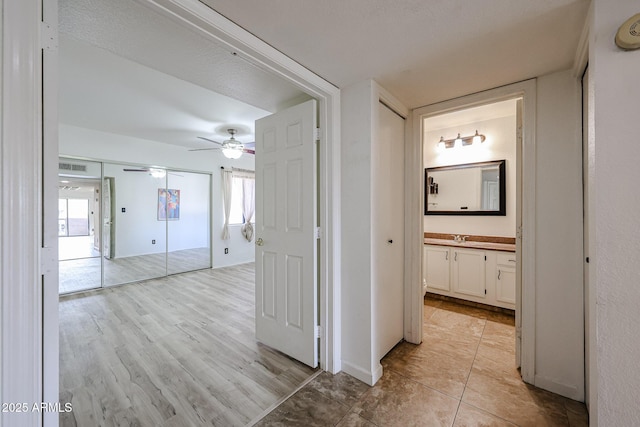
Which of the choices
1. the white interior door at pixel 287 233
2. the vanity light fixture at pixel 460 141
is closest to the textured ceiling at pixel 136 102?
the white interior door at pixel 287 233

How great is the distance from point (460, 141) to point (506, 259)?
1.68 meters

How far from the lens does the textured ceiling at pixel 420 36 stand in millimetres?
1119

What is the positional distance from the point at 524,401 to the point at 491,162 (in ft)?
8.90

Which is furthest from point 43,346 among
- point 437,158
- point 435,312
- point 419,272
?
point 437,158

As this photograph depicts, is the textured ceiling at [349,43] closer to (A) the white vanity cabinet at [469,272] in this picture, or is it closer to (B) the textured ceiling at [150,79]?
(B) the textured ceiling at [150,79]

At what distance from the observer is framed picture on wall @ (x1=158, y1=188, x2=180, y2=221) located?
14.6 ft

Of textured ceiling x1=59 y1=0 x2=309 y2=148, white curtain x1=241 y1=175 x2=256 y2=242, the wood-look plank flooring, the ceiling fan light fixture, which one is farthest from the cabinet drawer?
white curtain x1=241 y1=175 x2=256 y2=242

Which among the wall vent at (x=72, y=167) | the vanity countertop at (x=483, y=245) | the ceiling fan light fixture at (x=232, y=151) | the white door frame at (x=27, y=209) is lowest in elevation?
the vanity countertop at (x=483, y=245)

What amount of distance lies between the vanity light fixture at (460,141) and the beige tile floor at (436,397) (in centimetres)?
250

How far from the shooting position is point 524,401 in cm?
158

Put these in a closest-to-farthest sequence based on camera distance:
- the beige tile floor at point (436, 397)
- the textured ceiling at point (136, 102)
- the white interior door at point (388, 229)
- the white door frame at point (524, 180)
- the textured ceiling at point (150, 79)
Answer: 1. the textured ceiling at point (150, 79)
2. the beige tile floor at point (436, 397)
3. the white door frame at point (524, 180)
4. the white interior door at point (388, 229)
5. the textured ceiling at point (136, 102)

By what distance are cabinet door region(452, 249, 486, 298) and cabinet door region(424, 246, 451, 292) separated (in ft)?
0.32

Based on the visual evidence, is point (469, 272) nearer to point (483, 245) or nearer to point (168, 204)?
point (483, 245)

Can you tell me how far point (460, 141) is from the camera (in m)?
3.40
